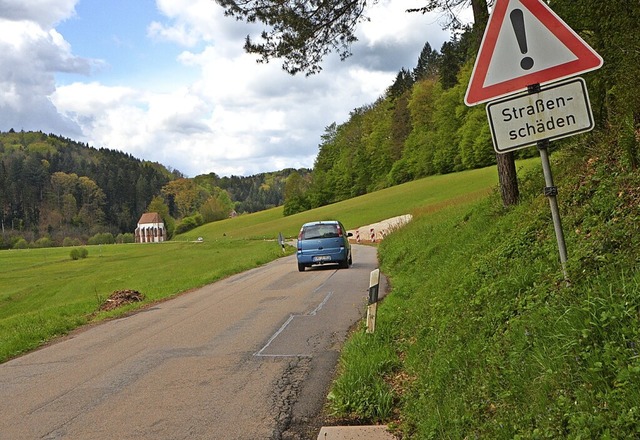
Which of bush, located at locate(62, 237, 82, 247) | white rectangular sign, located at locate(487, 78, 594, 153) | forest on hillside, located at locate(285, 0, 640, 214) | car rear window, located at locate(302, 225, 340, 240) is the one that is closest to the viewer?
white rectangular sign, located at locate(487, 78, 594, 153)

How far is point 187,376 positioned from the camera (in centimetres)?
673

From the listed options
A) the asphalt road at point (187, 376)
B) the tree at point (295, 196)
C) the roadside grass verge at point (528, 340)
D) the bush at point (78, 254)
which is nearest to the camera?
the roadside grass verge at point (528, 340)

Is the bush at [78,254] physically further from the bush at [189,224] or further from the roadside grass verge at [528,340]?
the roadside grass verge at [528,340]

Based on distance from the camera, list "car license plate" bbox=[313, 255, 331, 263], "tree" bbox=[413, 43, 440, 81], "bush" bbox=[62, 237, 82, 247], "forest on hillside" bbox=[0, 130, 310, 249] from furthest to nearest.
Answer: "forest on hillside" bbox=[0, 130, 310, 249] → "bush" bbox=[62, 237, 82, 247] → "tree" bbox=[413, 43, 440, 81] → "car license plate" bbox=[313, 255, 331, 263]

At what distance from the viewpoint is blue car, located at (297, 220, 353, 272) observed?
2075cm

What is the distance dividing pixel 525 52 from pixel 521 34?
14 centimetres

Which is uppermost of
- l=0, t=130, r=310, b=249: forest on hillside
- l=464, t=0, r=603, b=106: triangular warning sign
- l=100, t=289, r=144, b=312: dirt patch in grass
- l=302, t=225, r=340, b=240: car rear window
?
l=0, t=130, r=310, b=249: forest on hillside

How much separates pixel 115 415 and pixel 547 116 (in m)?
4.95

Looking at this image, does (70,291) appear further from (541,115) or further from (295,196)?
(295,196)

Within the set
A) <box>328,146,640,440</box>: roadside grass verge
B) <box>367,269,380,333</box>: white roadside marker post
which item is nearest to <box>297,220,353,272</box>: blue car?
<box>328,146,640,440</box>: roadside grass verge

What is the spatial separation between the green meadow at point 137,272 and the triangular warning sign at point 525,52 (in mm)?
9278

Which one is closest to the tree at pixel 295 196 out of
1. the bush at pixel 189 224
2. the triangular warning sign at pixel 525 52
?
the bush at pixel 189 224

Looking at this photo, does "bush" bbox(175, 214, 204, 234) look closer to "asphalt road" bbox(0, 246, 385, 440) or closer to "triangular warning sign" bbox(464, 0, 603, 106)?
"asphalt road" bbox(0, 246, 385, 440)

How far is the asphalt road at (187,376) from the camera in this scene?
510 centimetres
